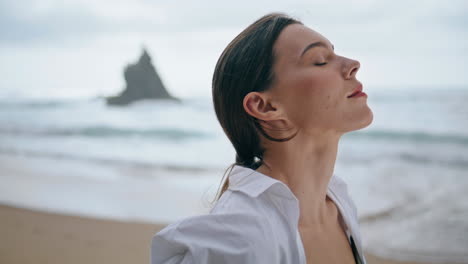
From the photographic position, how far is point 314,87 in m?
1.12

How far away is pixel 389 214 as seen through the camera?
445 cm

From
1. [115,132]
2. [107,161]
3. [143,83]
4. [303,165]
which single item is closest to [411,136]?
[107,161]

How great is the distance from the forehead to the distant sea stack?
12.7 m

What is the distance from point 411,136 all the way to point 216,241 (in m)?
8.66

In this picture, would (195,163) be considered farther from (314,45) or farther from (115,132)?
(314,45)

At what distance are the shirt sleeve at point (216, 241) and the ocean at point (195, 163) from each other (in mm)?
710

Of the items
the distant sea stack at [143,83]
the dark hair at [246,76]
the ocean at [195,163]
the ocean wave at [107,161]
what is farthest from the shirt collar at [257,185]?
the distant sea stack at [143,83]

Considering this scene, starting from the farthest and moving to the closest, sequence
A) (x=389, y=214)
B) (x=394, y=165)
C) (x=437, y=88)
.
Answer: (x=437, y=88)
(x=394, y=165)
(x=389, y=214)

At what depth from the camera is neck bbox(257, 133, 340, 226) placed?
1187mm

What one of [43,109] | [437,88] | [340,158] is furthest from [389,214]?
[43,109]

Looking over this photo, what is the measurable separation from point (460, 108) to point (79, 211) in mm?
8270

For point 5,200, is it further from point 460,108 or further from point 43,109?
point 43,109

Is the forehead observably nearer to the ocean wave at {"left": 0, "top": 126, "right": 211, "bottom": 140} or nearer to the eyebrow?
the eyebrow

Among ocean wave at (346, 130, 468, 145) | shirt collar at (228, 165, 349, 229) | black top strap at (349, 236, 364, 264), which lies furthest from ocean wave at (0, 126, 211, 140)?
shirt collar at (228, 165, 349, 229)
